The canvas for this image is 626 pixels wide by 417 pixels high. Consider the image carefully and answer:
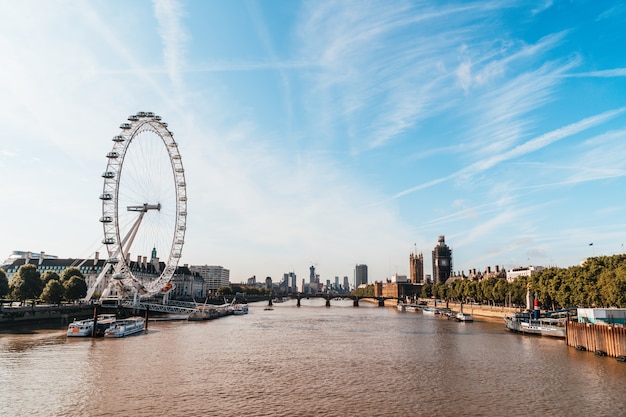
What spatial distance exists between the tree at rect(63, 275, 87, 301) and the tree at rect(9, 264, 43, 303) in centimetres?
662

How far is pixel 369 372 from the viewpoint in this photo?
47.5m

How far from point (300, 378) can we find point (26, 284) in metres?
79.9

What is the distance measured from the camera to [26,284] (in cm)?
9825

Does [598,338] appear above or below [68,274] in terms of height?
below

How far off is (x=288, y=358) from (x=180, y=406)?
23426 mm

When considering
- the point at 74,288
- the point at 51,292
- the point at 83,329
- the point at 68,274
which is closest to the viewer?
the point at 83,329

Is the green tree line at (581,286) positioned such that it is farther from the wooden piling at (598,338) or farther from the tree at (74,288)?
the tree at (74,288)

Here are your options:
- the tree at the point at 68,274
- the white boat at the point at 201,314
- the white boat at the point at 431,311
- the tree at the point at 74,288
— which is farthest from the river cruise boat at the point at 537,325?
the tree at the point at 68,274

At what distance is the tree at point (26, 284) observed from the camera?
9769 centimetres

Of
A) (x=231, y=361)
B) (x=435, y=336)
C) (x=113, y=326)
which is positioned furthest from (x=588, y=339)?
(x=113, y=326)

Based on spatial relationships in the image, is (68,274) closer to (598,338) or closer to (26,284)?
(26,284)

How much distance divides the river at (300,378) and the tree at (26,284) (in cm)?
2982

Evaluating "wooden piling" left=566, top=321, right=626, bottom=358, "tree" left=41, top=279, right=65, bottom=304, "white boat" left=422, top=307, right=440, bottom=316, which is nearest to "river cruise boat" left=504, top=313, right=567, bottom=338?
"wooden piling" left=566, top=321, right=626, bottom=358

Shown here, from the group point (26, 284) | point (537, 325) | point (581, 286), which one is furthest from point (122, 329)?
point (581, 286)
